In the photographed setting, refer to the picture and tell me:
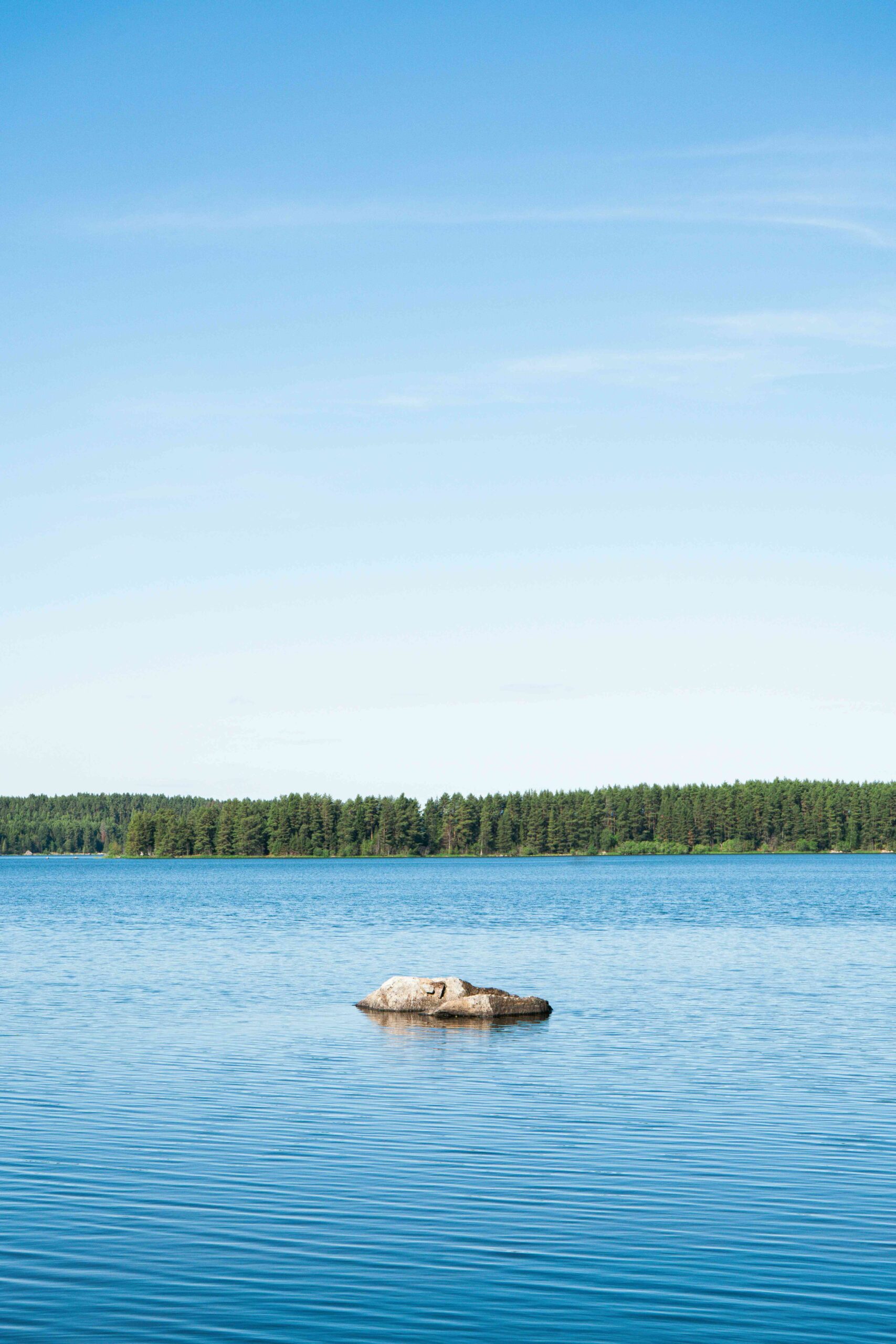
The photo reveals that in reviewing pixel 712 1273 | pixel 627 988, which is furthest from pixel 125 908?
pixel 712 1273

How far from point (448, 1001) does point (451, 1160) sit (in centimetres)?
1617

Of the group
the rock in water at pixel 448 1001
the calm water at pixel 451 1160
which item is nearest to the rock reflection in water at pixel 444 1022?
the rock in water at pixel 448 1001

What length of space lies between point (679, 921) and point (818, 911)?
1293 cm

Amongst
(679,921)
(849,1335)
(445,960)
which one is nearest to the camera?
(849,1335)

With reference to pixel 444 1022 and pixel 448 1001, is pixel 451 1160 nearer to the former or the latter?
pixel 444 1022

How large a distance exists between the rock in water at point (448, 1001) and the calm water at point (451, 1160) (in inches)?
40.7

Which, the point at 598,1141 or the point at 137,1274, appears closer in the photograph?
the point at 137,1274

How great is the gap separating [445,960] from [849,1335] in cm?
3838

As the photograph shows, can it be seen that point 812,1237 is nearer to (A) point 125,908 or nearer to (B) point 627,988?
(B) point 627,988

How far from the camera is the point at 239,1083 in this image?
80.4 ft

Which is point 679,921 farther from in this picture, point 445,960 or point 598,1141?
point 598,1141

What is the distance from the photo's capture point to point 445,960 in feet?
164

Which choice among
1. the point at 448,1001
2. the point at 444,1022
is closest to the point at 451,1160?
the point at 444,1022

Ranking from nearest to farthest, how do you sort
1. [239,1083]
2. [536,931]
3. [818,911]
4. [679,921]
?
[239,1083] < [536,931] < [679,921] < [818,911]
